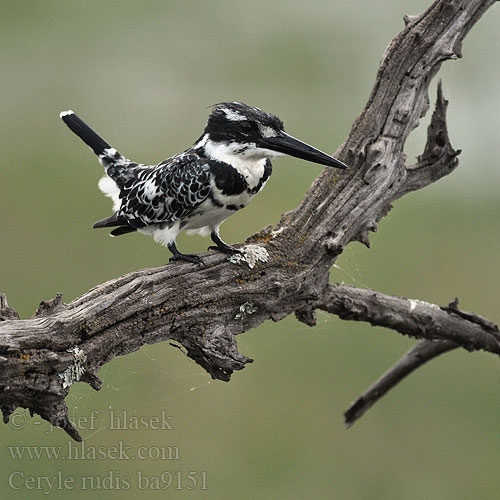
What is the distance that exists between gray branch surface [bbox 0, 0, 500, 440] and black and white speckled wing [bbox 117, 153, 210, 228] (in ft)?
0.56

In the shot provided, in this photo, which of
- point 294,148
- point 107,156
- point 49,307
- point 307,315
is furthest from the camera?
point 107,156

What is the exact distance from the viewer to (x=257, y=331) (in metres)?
4.13

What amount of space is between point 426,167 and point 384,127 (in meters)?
0.23

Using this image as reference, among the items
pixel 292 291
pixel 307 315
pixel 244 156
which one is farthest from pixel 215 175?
pixel 307 315

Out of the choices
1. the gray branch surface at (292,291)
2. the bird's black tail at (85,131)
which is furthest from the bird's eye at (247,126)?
the bird's black tail at (85,131)

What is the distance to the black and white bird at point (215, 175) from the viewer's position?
202cm

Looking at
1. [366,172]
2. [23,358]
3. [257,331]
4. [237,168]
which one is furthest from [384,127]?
[257,331]

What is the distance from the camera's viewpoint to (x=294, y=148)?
2006mm

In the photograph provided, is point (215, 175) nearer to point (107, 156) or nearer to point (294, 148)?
point (294, 148)

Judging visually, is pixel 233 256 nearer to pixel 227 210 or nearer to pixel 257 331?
pixel 227 210

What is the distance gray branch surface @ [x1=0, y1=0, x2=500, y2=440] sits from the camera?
1.62 metres

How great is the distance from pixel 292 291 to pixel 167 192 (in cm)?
44

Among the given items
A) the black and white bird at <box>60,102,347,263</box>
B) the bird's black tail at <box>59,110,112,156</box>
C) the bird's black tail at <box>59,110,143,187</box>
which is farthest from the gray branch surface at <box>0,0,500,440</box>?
the bird's black tail at <box>59,110,112,156</box>

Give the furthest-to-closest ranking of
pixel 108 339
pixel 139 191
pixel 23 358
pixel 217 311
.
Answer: pixel 139 191 → pixel 217 311 → pixel 108 339 → pixel 23 358
